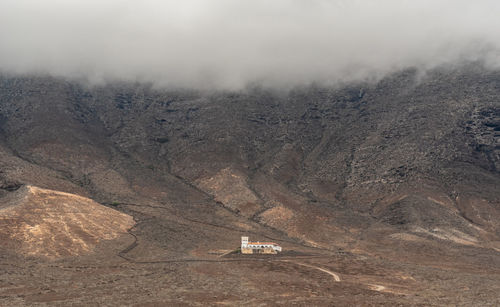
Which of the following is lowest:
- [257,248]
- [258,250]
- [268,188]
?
[258,250]

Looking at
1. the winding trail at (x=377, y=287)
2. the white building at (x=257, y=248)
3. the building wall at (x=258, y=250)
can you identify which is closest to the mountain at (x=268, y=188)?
the winding trail at (x=377, y=287)

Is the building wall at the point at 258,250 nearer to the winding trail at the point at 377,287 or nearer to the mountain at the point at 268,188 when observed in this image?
the mountain at the point at 268,188

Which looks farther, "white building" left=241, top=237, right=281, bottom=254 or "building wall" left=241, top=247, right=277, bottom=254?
"white building" left=241, top=237, right=281, bottom=254

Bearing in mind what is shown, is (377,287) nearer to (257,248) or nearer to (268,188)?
(257,248)

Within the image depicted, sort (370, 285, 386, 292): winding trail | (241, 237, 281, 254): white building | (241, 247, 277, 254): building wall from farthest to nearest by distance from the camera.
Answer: (241, 237, 281, 254): white building → (241, 247, 277, 254): building wall → (370, 285, 386, 292): winding trail

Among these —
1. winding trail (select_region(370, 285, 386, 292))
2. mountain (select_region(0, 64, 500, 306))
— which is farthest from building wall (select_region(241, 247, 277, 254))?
winding trail (select_region(370, 285, 386, 292))

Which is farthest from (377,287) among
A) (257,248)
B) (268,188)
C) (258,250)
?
(268,188)

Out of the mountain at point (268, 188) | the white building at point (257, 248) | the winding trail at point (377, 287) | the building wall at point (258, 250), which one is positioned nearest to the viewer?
the winding trail at point (377, 287)

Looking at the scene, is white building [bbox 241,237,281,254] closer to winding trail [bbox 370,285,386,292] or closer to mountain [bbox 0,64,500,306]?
mountain [bbox 0,64,500,306]

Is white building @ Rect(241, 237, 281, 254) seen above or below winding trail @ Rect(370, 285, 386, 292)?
below
